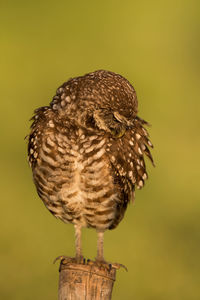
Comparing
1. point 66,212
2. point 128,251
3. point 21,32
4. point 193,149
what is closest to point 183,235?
point 128,251

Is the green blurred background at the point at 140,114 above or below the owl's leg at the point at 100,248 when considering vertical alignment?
above

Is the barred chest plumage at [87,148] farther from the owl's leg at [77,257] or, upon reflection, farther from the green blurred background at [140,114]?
the green blurred background at [140,114]

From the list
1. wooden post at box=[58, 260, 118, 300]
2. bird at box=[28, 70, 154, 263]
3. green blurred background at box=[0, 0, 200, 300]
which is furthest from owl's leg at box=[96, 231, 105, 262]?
green blurred background at box=[0, 0, 200, 300]

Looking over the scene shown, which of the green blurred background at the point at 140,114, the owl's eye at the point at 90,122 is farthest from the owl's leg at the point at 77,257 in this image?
the green blurred background at the point at 140,114

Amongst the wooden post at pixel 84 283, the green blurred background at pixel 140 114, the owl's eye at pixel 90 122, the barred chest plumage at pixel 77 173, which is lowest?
the wooden post at pixel 84 283

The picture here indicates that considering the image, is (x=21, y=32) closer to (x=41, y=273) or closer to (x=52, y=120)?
(x=41, y=273)

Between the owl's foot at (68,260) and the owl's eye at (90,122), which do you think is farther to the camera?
the owl's foot at (68,260)

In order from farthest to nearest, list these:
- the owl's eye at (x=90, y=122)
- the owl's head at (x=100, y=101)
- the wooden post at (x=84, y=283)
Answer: the owl's eye at (x=90, y=122), the owl's head at (x=100, y=101), the wooden post at (x=84, y=283)

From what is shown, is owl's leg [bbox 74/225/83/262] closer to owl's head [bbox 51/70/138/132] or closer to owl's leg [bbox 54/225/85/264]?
owl's leg [bbox 54/225/85/264]

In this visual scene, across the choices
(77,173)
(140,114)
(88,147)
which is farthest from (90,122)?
(140,114)
